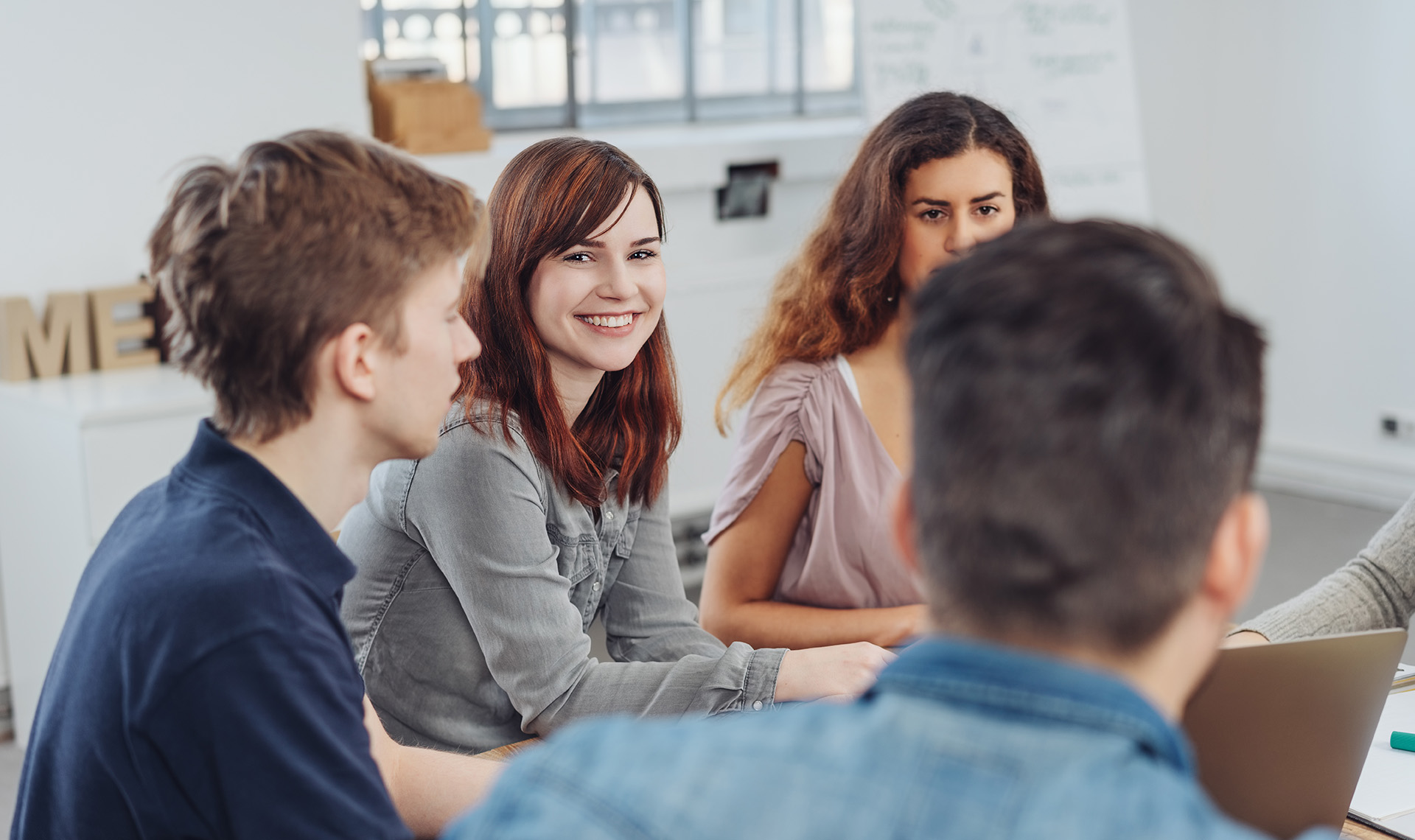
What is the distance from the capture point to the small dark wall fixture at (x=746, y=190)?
430 cm

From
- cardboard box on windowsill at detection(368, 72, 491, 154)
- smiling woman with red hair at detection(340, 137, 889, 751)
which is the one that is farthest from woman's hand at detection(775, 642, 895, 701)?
cardboard box on windowsill at detection(368, 72, 491, 154)

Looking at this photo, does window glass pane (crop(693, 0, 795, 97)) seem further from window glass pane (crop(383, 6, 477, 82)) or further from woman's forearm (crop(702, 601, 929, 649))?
woman's forearm (crop(702, 601, 929, 649))

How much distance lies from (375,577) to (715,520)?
1.75ft

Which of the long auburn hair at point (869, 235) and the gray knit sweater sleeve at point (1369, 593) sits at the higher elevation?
the long auburn hair at point (869, 235)

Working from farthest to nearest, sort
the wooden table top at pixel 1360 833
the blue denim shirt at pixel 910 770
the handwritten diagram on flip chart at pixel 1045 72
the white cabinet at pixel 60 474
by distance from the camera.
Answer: the handwritten diagram on flip chart at pixel 1045 72
the white cabinet at pixel 60 474
the wooden table top at pixel 1360 833
the blue denim shirt at pixel 910 770

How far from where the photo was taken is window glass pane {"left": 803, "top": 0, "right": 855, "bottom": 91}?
4891 mm

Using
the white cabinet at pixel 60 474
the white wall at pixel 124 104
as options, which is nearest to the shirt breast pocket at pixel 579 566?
the white cabinet at pixel 60 474

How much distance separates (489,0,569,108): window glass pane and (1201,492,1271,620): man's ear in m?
3.95

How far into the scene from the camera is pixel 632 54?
4543 mm

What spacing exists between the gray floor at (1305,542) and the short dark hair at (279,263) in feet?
7.06

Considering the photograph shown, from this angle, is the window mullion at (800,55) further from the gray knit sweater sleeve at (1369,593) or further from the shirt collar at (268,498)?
the shirt collar at (268,498)

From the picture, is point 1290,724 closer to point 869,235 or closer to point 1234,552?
point 1234,552

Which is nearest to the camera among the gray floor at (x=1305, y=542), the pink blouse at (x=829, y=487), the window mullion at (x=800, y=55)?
the pink blouse at (x=829, y=487)

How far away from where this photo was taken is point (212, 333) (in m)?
0.96
